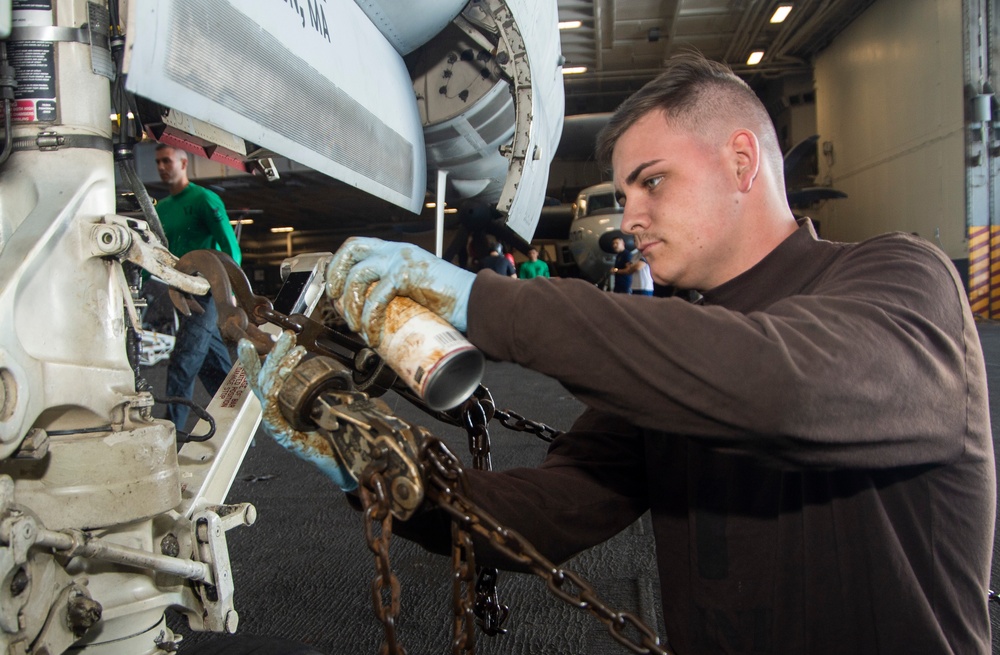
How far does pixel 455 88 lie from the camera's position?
316 cm

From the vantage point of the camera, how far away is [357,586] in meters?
2.30

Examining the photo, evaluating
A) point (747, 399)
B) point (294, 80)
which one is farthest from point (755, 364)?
point (294, 80)

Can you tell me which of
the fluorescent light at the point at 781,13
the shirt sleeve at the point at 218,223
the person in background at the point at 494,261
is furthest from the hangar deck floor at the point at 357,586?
the fluorescent light at the point at 781,13

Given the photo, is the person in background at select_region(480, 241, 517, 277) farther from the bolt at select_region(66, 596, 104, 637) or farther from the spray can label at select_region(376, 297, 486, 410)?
the spray can label at select_region(376, 297, 486, 410)

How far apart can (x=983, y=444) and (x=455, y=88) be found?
263 centimetres

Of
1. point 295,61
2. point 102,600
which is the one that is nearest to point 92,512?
point 102,600

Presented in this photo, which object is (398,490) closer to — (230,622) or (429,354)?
(429,354)

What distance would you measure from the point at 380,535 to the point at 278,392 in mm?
281

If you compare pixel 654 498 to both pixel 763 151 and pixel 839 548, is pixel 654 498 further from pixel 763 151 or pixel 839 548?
pixel 763 151

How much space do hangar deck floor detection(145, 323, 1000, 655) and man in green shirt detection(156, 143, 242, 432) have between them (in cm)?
59

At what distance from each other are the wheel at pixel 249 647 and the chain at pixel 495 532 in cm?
76

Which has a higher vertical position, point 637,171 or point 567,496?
point 637,171

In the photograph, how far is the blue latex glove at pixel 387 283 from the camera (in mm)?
869

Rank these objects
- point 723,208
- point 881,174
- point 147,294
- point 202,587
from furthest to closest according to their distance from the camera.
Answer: point 881,174
point 147,294
point 202,587
point 723,208
